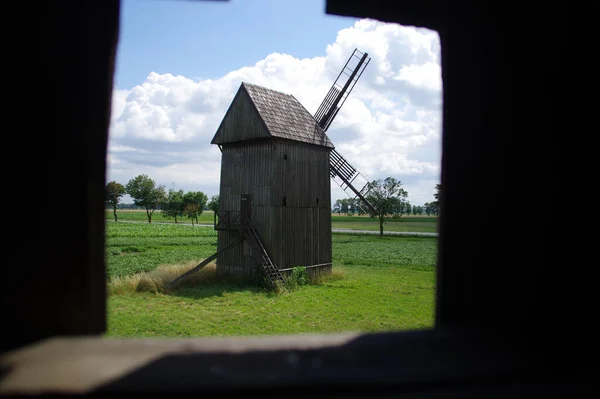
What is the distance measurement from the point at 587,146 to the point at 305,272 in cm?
1810

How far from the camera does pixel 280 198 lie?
18406 mm

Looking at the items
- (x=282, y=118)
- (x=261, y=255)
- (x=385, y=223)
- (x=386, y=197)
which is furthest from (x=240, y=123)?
(x=385, y=223)

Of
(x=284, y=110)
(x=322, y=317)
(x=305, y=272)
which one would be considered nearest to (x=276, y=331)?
(x=322, y=317)

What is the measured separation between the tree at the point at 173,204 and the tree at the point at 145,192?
5.57 feet

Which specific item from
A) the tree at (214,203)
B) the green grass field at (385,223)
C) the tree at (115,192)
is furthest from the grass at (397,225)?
the tree at (115,192)

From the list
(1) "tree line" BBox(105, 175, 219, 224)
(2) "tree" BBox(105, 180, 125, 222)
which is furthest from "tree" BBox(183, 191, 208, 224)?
(2) "tree" BBox(105, 180, 125, 222)

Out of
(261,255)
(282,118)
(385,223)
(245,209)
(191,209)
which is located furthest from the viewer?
(191,209)

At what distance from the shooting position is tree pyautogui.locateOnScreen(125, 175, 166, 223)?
93250 mm

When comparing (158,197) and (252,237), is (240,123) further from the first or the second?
(158,197)

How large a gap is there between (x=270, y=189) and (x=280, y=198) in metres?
0.64

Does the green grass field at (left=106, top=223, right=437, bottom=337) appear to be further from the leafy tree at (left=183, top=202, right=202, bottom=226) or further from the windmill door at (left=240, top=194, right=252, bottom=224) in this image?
the leafy tree at (left=183, top=202, right=202, bottom=226)

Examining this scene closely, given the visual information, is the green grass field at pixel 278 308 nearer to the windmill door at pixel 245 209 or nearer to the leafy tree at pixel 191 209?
the windmill door at pixel 245 209

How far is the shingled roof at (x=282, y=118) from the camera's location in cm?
1880

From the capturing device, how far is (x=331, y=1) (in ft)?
6.36
